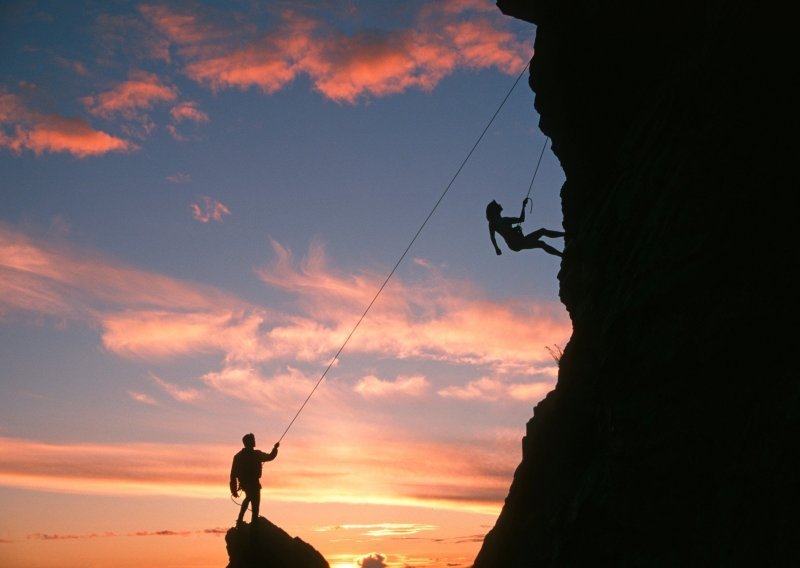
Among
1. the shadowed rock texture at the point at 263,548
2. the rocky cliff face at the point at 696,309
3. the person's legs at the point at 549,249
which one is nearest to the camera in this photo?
the rocky cliff face at the point at 696,309

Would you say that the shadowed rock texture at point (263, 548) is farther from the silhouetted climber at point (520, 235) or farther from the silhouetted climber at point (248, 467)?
the silhouetted climber at point (520, 235)

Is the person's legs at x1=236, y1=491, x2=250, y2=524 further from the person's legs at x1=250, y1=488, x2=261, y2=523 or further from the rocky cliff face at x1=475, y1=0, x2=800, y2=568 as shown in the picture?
the rocky cliff face at x1=475, y1=0, x2=800, y2=568

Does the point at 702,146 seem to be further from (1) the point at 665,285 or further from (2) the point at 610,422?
(2) the point at 610,422

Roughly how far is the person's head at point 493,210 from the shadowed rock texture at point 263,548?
1210 cm

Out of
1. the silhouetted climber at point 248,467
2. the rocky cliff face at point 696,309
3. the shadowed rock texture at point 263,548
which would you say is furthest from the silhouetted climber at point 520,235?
the shadowed rock texture at point 263,548

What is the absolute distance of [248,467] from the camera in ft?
59.2

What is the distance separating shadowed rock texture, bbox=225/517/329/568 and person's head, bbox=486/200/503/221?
1210cm

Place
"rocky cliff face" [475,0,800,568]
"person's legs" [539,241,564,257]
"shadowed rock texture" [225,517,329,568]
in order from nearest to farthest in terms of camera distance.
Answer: "rocky cliff face" [475,0,800,568]
"person's legs" [539,241,564,257]
"shadowed rock texture" [225,517,329,568]

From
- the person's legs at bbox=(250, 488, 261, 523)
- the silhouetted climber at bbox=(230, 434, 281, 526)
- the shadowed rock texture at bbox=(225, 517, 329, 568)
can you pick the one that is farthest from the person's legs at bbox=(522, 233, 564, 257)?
the shadowed rock texture at bbox=(225, 517, 329, 568)

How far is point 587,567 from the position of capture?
10.6 meters

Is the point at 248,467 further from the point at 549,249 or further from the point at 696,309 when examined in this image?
the point at 696,309

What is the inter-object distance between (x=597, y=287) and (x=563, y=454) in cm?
446

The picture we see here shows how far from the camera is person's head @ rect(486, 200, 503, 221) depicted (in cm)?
1847

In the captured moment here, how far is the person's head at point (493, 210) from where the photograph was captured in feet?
60.6
